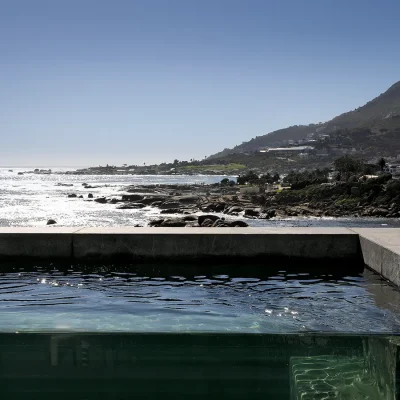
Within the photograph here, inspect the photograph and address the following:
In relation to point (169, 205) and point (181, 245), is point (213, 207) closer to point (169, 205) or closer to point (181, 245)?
point (169, 205)

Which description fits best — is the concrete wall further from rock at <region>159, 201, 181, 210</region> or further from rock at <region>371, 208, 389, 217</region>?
rock at <region>159, 201, 181, 210</region>

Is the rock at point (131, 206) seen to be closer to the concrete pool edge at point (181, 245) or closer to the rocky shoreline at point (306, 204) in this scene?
the rocky shoreline at point (306, 204)

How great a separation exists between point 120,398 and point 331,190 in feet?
151

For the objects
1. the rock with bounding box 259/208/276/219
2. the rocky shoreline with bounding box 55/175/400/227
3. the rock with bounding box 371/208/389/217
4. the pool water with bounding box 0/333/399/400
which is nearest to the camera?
the pool water with bounding box 0/333/399/400

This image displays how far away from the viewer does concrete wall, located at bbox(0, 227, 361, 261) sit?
8430 millimetres

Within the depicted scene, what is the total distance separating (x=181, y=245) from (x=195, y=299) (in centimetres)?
187

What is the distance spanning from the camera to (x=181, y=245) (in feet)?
27.7

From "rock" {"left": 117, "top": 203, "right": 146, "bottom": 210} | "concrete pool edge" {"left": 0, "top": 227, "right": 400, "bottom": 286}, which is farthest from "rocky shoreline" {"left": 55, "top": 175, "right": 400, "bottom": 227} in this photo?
"concrete pool edge" {"left": 0, "top": 227, "right": 400, "bottom": 286}

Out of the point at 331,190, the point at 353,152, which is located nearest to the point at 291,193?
the point at 331,190

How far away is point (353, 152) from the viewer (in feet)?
624

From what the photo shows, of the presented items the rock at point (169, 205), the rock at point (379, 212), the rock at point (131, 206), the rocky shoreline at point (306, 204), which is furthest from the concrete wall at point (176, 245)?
the rock at point (169, 205)

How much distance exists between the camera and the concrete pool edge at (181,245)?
27.6 feet

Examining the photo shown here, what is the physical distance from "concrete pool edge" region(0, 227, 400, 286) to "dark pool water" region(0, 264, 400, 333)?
0.26 metres

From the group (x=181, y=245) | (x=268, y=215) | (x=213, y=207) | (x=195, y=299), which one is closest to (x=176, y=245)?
(x=181, y=245)
